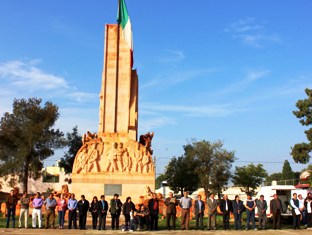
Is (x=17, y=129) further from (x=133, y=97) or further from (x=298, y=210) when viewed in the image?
(x=298, y=210)

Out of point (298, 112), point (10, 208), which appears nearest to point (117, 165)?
point (10, 208)

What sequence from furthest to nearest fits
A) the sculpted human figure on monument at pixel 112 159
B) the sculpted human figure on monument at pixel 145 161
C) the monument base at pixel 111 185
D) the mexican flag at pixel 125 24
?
the mexican flag at pixel 125 24 < the sculpted human figure on monument at pixel 145 161 < the sculpted human figure on monument at pixel 112 159 < the monument base at pixel 111 185

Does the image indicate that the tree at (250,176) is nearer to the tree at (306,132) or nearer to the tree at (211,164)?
the tree at (211,164)

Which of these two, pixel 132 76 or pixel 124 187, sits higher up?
pixel 132 76

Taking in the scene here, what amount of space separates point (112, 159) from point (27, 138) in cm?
1637

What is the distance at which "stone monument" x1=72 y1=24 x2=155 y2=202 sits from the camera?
2194 centimetres

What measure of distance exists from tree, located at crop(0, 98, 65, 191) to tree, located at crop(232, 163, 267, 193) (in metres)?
23.5

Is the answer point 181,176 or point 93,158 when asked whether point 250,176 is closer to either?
point 181,176

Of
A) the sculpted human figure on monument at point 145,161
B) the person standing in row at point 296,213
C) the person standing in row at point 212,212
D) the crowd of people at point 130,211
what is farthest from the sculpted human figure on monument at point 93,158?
the person standing in row at point 296,213

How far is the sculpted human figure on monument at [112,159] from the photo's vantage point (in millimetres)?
22109

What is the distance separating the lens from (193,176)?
45.5 meters

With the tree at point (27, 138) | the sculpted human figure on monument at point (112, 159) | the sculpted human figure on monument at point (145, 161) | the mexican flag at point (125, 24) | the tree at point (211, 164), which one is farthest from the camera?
the tree at point (211, 164)

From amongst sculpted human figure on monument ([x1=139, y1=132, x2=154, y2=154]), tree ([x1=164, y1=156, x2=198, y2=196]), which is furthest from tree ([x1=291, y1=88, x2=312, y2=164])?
tree ([x1=164, y1=156, x2=198, y2=196])

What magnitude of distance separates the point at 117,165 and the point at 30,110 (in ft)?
58.3
